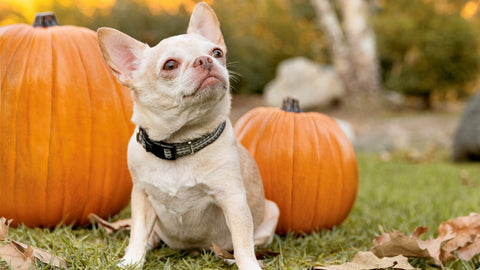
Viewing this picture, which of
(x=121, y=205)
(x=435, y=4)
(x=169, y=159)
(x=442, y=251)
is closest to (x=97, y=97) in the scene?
(x=121, y=205)

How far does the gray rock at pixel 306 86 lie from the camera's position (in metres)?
12.7

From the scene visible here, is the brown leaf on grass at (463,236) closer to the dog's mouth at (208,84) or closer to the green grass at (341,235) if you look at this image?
the green grass at (341,235)

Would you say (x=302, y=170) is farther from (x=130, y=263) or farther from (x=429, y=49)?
(x=429, y=49)

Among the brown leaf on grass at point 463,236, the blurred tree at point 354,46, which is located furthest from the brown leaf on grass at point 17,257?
the blurred tree at point 354,46

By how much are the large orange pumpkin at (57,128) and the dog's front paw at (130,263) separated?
2.63 ft

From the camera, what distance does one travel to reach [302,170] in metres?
2.72

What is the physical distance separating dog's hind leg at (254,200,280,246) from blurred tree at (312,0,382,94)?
31.0 feet

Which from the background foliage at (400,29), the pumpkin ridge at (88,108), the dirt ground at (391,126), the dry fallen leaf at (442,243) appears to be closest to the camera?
the dry fallen leaf at (442,243)

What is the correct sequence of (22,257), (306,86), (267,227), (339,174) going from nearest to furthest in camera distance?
(22,257), (267,227), (339,174), (306,86)

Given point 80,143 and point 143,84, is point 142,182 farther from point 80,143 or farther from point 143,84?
point 80,143

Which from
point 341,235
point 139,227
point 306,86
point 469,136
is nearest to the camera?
point 139,227

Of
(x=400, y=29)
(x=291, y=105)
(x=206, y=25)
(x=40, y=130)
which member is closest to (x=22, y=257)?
(x=40, y=130)

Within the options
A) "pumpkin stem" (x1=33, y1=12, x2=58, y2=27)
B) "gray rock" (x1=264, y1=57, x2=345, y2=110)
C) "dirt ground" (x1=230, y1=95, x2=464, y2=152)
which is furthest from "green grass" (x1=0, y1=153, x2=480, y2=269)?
"gray rock" (x1=264, y1=57, x2=345, y2=110)

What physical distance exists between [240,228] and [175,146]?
435 mm
